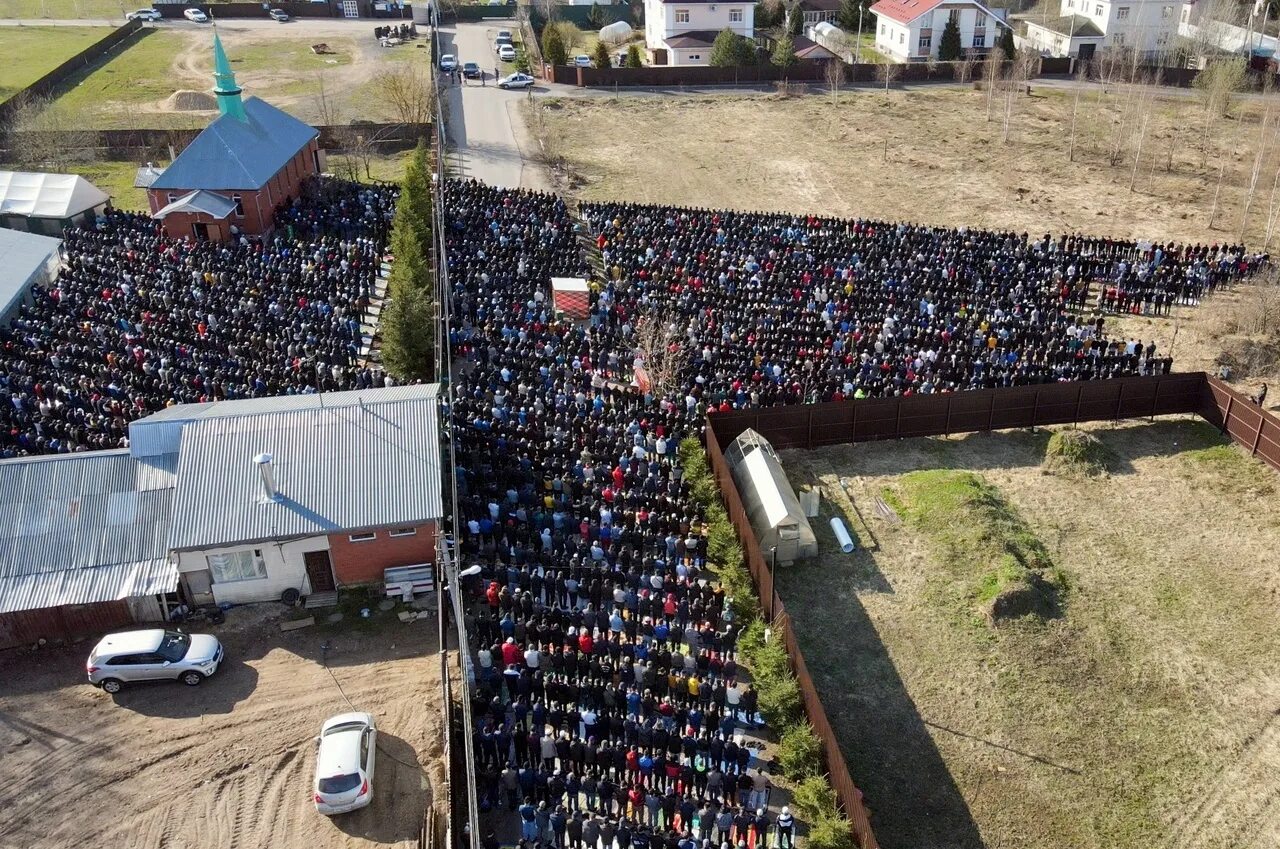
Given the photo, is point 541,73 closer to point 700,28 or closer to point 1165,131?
point 700,28

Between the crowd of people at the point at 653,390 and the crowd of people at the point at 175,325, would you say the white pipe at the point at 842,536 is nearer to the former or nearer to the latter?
the crowd of people at the point at 653,390

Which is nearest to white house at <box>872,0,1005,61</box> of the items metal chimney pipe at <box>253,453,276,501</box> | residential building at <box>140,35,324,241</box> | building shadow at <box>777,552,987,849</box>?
residential building at <box>140,35,324,241</box>

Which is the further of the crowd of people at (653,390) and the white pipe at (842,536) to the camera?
the white pipe at (842,536)

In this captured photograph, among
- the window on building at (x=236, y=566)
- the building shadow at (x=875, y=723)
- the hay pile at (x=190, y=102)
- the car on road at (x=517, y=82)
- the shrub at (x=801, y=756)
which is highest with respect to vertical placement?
the car on road at (x=517, y=82)

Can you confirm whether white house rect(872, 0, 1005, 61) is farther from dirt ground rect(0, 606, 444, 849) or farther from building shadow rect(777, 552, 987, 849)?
dirt ground rect(0, 606, 444, 849)

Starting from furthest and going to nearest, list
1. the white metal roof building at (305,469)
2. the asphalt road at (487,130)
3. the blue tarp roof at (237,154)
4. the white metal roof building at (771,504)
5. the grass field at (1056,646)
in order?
the asphalt road at (487,130), the blue tarp roof at (237,154), the white metal roof building at (771,504), the white metal roof building at (305,469), the grass field at (1056,646)

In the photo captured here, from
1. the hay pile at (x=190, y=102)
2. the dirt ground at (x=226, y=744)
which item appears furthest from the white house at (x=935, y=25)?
the dirt ground at (x=226, y=744)

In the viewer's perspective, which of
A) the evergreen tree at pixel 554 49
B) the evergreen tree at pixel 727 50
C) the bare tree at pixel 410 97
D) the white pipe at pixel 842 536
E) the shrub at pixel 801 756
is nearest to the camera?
the shrub at pixel 801 756
